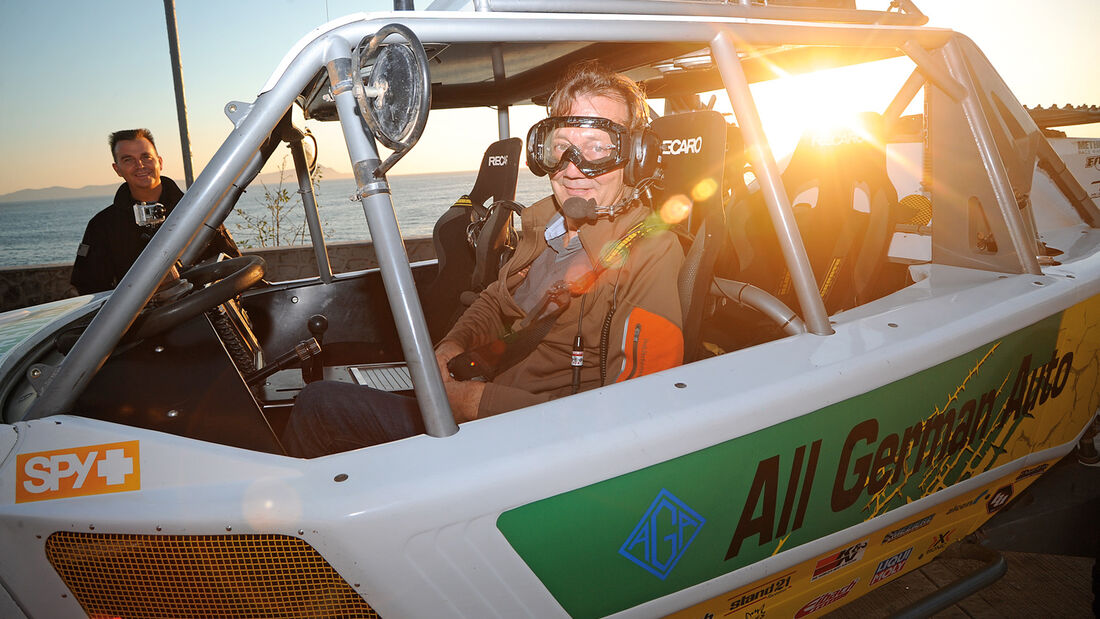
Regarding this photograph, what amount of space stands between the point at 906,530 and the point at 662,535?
3.05 feet

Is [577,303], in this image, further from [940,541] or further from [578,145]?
[940,541]

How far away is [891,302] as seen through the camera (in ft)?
5.97

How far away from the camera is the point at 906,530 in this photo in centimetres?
173

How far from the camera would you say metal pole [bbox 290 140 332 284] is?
8.24ft

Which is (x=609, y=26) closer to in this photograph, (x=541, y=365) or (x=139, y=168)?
(x=541, y=365)

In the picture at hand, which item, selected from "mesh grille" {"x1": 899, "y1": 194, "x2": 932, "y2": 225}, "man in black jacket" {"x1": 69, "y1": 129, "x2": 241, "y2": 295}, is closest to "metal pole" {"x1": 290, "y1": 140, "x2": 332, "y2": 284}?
"man in black jacket" {"x1": 69, "y1": 129, "x2": 241, "y2": 295}

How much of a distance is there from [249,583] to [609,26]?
1286mm

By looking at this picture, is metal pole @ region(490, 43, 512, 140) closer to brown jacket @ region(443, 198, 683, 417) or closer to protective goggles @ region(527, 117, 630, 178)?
protective goggles @ region(527, 117, 630, 178)

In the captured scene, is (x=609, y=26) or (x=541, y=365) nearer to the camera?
(x=609, y=26)

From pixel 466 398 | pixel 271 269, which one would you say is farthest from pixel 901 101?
pixel 271 269

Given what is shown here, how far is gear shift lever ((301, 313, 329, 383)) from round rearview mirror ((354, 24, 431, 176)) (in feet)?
5.22

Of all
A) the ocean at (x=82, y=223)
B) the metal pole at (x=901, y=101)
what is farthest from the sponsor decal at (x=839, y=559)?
the ocean at (x=82, y=223)

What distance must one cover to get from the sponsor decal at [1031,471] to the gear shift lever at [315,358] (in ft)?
8.21

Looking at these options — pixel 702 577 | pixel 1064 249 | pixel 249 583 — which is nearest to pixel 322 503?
pixel 249 583
